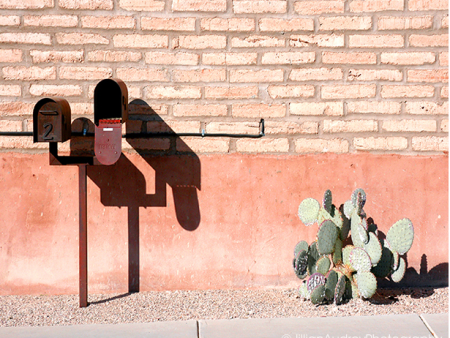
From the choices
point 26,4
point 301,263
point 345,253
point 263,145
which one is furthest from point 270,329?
point 26,4

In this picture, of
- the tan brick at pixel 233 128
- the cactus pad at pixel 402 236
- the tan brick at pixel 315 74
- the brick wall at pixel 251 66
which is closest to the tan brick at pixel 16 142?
the brick wall at pixel 251 66

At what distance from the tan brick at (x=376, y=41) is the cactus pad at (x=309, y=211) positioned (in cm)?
164

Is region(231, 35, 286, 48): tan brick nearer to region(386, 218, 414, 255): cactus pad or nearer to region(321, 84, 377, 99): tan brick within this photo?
region(321, 84, 377, 99): tan brick

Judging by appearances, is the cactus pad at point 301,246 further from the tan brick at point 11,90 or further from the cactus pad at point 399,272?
the tan brick at point 11,90

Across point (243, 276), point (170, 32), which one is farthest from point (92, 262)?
point (170, 32)

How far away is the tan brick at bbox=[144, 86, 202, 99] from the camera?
17.3 feet

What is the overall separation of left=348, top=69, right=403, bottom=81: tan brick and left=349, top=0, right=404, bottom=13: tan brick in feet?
1.96

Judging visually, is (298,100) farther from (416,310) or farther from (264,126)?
(416,310)

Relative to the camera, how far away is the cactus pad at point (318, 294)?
186 inches

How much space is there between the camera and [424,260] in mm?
5449

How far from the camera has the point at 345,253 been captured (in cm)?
498

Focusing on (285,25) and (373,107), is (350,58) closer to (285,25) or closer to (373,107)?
(373,107)

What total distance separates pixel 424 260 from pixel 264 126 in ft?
7.11

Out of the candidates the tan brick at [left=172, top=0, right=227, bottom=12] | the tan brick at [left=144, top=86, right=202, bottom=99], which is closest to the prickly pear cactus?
the tan brick at [left=144, top=86, right=202, bottom=99]
